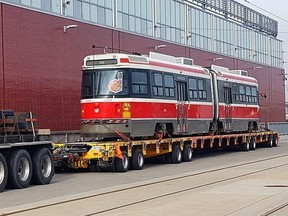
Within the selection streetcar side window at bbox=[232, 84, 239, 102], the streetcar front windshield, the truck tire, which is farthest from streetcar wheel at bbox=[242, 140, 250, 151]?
the truck tire

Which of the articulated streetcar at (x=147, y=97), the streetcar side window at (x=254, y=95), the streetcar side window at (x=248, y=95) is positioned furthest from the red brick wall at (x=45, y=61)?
the streetcar side window at (x=254, y=95)

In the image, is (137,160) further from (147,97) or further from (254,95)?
(254,95)

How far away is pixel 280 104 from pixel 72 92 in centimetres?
3976

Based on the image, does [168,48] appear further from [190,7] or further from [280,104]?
[280,104]

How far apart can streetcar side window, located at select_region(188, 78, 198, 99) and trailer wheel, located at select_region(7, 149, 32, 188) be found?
38.0 ft

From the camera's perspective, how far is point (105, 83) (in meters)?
22.7

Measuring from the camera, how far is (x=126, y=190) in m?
15.6

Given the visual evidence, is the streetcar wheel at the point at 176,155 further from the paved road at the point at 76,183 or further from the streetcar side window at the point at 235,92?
the streetcar side window at the point at 235,92

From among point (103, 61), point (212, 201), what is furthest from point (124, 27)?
point (212, 201)

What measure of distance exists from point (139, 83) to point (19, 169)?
291 inches

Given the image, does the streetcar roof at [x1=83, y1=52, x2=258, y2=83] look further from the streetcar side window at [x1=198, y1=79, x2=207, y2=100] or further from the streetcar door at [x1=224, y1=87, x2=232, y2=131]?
the streetcar door at [x1=224, y1=87, x2=232, y2=131]

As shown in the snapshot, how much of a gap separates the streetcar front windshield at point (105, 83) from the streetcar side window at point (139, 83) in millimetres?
403

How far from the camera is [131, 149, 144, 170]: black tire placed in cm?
2275

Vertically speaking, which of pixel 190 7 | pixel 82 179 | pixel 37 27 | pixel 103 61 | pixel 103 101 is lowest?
pixel 82 179
